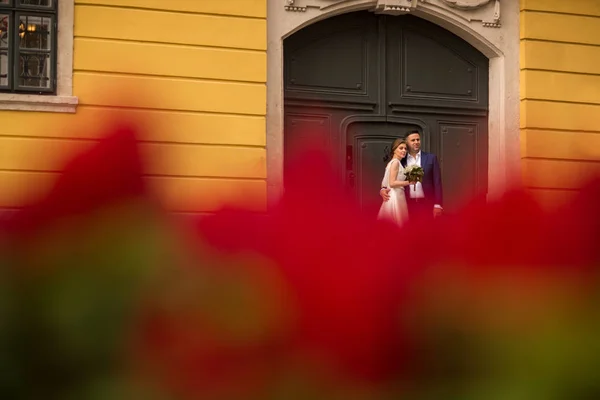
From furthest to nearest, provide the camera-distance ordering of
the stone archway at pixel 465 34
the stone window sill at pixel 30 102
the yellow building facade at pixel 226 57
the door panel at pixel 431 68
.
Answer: the door panel at pixel 431 68
the stone archway at pixel 465 34
the yellow building facade at pixel 226 57
the stone window sill at pixel 30 102

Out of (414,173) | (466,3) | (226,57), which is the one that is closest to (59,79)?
(226,57)

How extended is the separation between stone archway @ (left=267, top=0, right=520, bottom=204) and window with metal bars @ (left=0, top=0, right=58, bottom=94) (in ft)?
7.33

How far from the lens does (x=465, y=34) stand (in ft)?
34.6

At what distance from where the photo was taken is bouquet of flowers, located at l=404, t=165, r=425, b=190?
8.72 meters

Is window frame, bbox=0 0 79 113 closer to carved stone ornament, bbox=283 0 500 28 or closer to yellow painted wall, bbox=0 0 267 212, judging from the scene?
yellow painted wall, bbox=0 0 267 212

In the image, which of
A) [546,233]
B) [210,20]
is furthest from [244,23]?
[546,233]

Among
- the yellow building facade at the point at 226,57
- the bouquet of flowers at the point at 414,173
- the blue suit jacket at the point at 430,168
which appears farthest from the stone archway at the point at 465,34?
the bouquet of flowers at the point at 414,173

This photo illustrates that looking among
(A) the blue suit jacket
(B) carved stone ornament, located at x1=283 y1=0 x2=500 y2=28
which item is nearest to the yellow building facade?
(B) carved stone ornament, located at x1=283 y1=0 x2=500 y2=28

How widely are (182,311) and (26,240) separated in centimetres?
11

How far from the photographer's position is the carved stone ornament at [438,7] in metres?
9.73

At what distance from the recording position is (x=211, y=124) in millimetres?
9234

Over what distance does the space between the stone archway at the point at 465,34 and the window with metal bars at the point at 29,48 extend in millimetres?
2234

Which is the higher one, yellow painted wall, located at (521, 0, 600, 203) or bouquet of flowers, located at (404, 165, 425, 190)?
yellow painted wall, located at (521, 0, 600, 203)

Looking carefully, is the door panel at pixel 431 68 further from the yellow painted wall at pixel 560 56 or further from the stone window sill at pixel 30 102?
the stone window sill at pixel 30 102
